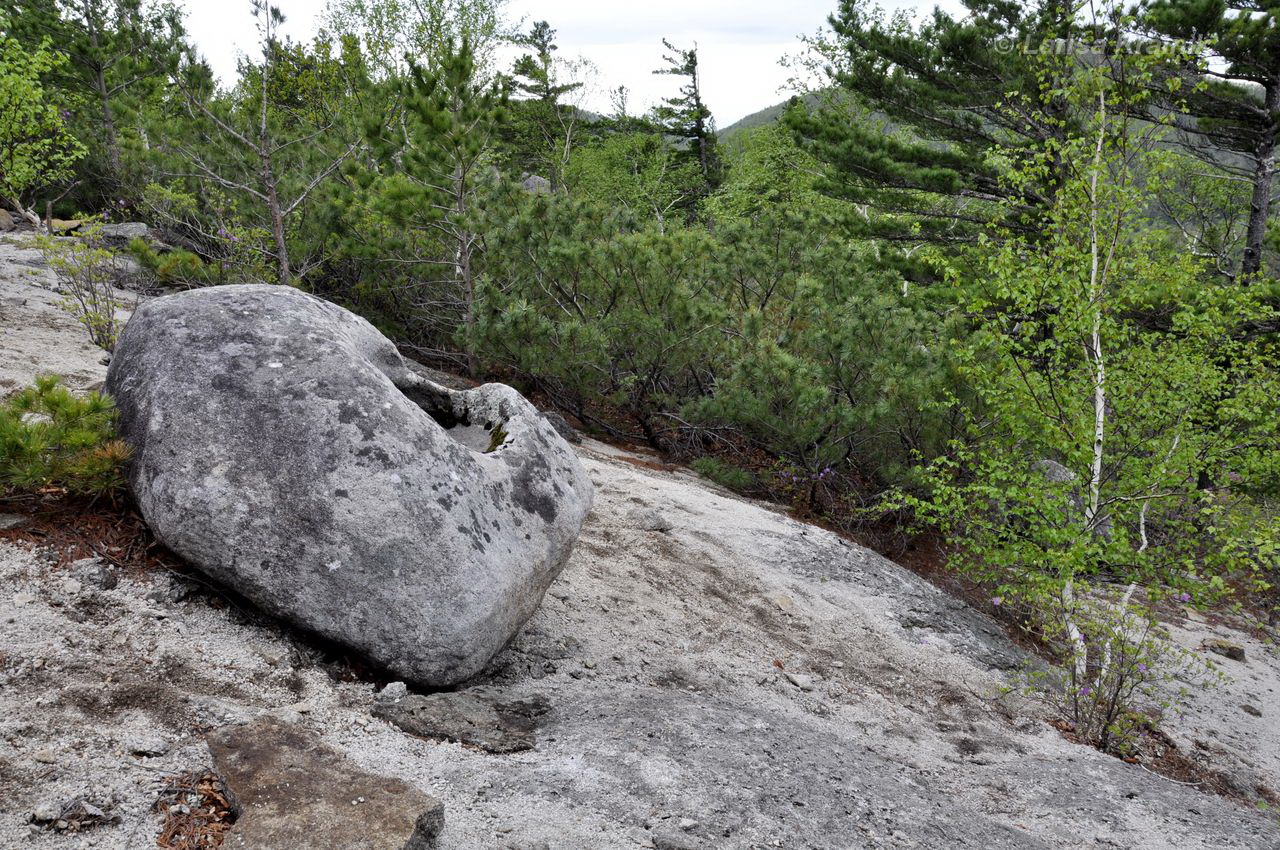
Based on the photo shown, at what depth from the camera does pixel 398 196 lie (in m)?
9.55

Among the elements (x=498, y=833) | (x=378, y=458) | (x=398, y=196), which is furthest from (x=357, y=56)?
(x=498, y=833)

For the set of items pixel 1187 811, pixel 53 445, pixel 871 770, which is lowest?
pixel 1187 811

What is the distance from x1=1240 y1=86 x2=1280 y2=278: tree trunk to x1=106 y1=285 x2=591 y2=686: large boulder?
13.1m

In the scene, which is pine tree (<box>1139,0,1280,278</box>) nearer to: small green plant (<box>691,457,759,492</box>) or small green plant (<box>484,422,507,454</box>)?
small green plant (<box>691,457,759,492</box>)

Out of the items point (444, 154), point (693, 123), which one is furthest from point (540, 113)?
point (444, 154)

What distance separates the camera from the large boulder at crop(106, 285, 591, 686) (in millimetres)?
3115

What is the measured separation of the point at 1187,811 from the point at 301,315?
5320 mm

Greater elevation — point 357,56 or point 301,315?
point 357,56

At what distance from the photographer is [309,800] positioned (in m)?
2.19

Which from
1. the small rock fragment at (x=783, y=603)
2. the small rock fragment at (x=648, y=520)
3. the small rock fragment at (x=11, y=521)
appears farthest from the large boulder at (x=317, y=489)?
the small rock fragment at (x=648, y=520)

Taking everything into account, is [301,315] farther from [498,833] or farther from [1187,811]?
[1187,811]

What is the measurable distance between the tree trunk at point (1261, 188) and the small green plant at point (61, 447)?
564 inches

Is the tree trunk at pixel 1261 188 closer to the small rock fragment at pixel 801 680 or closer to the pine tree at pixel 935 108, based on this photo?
the pine tree at pixel 935 108

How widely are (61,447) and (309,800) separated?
2215 mm
